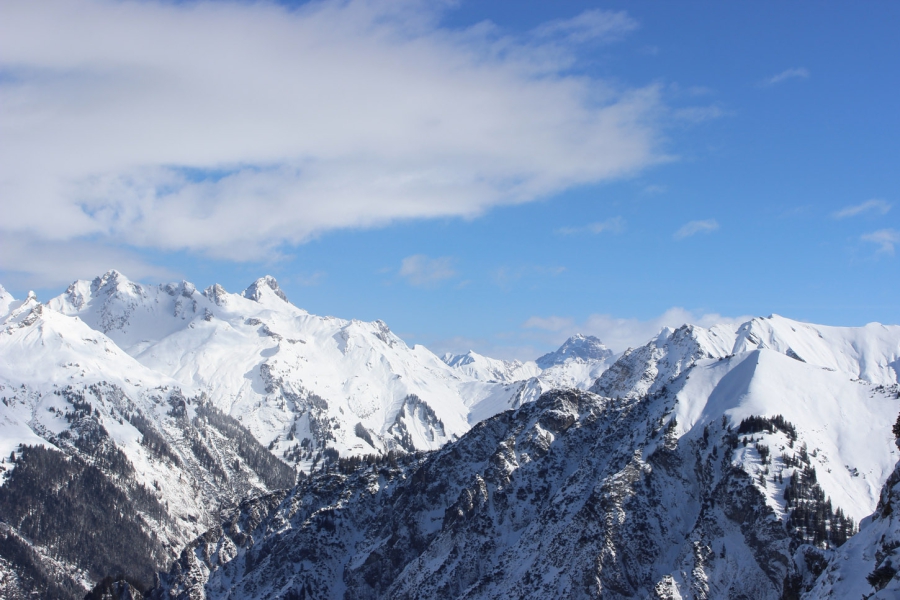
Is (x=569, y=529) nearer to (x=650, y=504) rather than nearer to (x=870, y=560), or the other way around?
(x=650, y=504)

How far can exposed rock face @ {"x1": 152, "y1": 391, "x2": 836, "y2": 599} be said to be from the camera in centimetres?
12162

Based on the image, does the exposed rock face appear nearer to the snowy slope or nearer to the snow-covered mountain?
the snow-covered mountain

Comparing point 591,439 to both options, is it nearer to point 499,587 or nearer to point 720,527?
point 499,587

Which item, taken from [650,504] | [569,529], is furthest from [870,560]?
[569,529]

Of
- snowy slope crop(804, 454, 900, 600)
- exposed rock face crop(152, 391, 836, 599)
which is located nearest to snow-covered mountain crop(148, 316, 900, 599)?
exposed rock face crop(152, 391, 836, 599)

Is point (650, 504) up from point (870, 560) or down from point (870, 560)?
up

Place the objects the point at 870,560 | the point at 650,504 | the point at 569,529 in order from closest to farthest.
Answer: the point at 870,560, the point at 650,504, the point at 569,529

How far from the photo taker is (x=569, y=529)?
143 m

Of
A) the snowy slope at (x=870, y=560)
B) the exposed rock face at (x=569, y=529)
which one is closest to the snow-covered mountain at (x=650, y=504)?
the exposed rock face at (x=569, y=529)

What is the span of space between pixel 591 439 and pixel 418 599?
172 feet

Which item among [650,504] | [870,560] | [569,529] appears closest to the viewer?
[870,560]

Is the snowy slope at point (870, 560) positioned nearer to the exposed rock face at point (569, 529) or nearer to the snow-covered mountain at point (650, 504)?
the snow-covered mountain at point (650, 504)

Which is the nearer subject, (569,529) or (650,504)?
(650,504)

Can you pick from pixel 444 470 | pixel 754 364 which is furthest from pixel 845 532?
pixel 444 470
